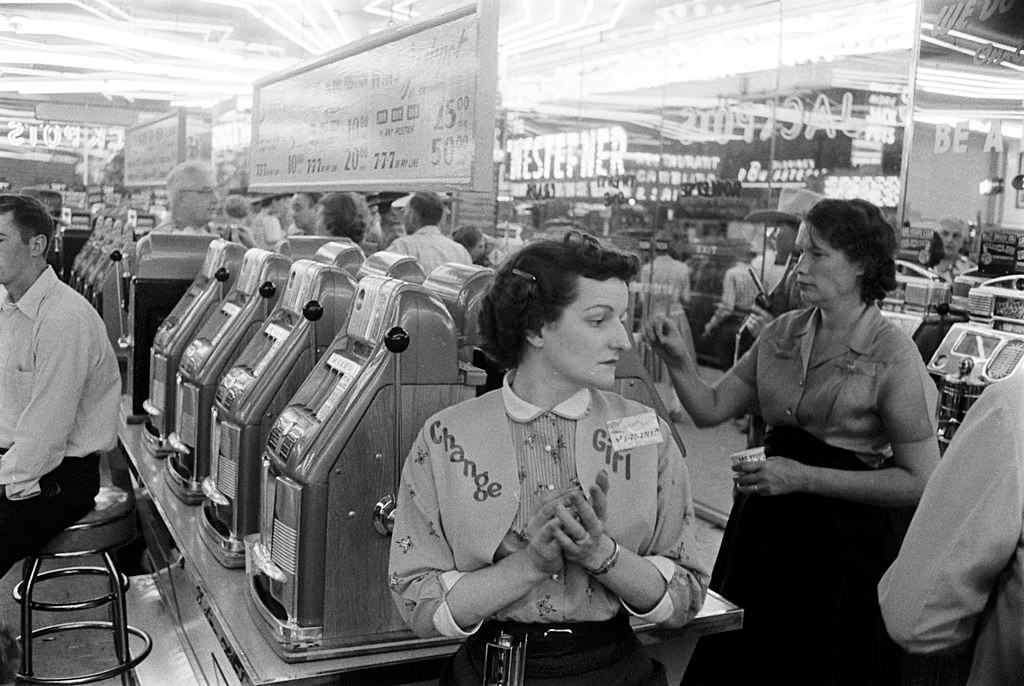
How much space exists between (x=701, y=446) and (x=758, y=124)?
2.35m

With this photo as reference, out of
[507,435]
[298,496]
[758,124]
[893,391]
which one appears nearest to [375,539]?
[298,496]

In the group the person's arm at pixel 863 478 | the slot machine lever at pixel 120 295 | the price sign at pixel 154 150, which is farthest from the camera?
the price sign at pixel 154 150

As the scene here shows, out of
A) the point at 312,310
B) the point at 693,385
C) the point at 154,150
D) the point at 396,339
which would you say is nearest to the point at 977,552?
the point at 396,339

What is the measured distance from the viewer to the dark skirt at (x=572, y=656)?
172cm

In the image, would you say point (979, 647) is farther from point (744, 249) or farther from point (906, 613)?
point (744, 249)

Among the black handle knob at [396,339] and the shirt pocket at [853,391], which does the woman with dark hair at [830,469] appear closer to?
the shirt pocket at [853,391]

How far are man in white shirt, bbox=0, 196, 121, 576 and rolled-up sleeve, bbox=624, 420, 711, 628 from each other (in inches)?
80.4

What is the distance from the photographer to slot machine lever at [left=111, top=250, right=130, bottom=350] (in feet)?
16.6

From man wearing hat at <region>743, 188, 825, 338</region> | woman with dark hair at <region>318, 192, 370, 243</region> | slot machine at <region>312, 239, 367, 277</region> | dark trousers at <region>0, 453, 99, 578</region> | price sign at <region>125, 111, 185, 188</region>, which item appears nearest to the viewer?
dark trousers at <region>0, 453, 99, 578</region>

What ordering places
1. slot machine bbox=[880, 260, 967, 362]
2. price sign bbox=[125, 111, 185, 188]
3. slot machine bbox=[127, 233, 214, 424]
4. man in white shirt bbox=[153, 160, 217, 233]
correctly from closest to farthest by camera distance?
slot machine bbox=[880, 260, 967, 362] < slot machine bbox=[127, 233, 214, 424] < man in white shirt bbox=[153, 160, 217, 233] < price sign bbox=[125, 111, 185, 188]

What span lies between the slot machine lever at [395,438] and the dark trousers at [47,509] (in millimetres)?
1418

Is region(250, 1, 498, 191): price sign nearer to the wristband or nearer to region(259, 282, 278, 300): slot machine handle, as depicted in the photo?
region(259, 282, 278, 300): slot machine handle

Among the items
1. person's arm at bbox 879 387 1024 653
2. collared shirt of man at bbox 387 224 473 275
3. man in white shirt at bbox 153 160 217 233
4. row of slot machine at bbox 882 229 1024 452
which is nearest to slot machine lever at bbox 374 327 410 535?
person's arm at bbox 879 387 1024 653

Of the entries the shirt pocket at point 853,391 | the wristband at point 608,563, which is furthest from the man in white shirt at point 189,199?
the wristband at point 608,563
